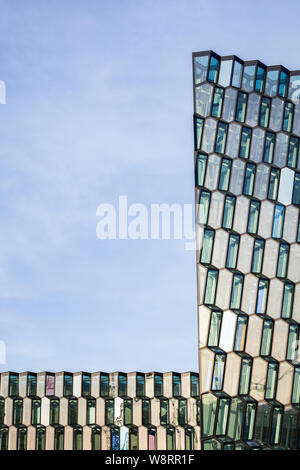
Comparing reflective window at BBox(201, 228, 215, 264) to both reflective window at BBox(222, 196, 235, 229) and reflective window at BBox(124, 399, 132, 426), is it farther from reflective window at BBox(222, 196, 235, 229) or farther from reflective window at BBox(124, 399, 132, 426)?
reflective window at BBox(124, 399, 132, 426)

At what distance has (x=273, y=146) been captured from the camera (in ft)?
69.5

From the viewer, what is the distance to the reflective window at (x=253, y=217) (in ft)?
67.8

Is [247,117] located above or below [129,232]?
above

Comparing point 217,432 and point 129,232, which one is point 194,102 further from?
point 217,432

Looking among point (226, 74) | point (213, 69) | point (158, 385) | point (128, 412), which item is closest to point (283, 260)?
point (226, 74)

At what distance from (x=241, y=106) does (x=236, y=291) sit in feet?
19.5

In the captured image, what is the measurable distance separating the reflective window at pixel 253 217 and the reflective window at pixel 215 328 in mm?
2742

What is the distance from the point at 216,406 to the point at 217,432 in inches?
28.1

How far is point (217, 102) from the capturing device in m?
21.4

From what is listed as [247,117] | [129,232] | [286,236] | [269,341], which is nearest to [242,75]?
[247,117]

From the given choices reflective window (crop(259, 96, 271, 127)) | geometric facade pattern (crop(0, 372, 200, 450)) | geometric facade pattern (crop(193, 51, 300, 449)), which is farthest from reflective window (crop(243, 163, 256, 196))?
geometric facade pattern (crop(0, 372, 200, 450))

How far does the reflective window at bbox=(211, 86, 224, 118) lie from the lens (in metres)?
21.4
